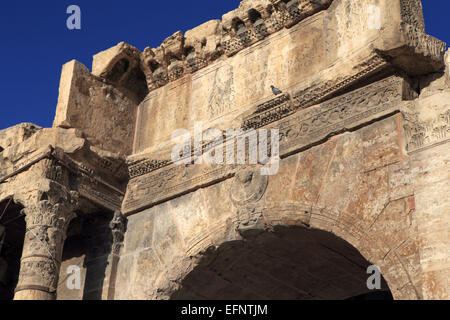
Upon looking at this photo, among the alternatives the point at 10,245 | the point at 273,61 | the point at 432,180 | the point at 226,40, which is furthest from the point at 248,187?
the point at 10,245

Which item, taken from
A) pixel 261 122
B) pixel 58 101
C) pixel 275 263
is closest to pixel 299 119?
pixel 261 122

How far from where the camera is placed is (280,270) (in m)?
8.09

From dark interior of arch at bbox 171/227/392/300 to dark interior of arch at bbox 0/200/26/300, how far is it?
7.74 ft

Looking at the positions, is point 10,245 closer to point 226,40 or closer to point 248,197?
point 248,197

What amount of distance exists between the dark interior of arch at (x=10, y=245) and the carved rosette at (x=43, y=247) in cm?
94

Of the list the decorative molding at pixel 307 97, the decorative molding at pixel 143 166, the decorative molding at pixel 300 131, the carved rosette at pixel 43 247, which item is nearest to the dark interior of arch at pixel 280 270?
the decorative molding at pixel 300 131

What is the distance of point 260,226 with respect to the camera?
23.8 ft

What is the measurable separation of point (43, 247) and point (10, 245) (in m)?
2.13

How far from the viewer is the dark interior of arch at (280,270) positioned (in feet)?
24.5

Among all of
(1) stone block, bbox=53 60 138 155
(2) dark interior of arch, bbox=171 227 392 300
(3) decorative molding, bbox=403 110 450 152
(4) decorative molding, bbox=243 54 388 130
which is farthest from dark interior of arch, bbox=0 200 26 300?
(3) decorative molding, bbox=403 110 450 152

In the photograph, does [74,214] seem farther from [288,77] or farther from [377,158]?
[377,158]

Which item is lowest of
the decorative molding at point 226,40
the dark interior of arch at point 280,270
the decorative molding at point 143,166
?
the dark interior of arch at point 280,270

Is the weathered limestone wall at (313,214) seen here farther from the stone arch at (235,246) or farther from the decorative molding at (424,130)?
the decorative molding at (424,130)

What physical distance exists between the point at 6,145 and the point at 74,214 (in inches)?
67.9
